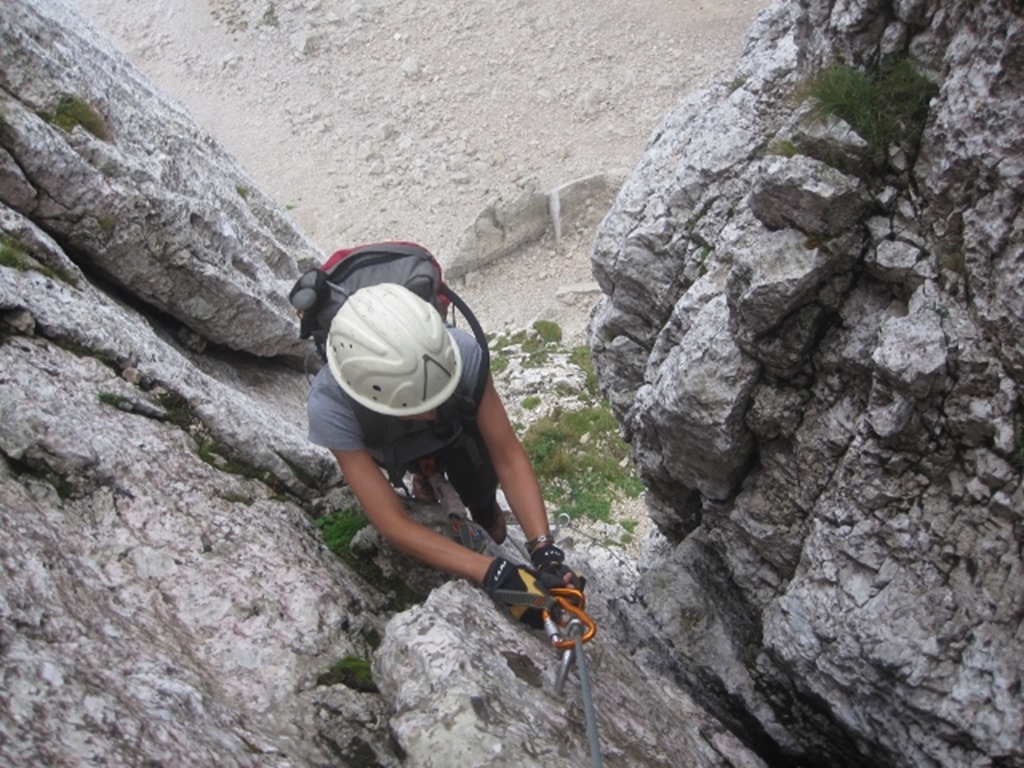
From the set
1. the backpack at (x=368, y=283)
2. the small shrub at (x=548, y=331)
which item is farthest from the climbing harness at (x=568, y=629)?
the small shrub at (x=548, y=331)

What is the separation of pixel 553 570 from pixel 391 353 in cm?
179

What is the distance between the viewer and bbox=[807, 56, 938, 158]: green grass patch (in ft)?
19.3

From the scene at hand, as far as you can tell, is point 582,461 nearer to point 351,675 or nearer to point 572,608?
point 572,608

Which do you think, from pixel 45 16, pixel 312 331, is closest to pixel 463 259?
pixel 45 16

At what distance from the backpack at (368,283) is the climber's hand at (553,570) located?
3.74 feet

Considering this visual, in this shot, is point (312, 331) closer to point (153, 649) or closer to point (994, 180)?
point (153, 649)

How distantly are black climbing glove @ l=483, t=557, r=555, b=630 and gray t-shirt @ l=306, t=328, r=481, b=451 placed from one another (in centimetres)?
122

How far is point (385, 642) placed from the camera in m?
5.40

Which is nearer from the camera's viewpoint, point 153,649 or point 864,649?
point 153,649

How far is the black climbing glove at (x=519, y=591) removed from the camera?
18.8 ft

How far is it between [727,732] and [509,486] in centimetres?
265

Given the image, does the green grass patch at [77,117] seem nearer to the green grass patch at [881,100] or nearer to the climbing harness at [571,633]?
the climbing harness at [571,633]

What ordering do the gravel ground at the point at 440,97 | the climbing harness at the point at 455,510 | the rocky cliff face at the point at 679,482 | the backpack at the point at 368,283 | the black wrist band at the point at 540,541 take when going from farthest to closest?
the gravel ground at the point at 440,97, the climbing harness at the point at 455,510, the backpack at the point at 368,283, the black wrist band at the point at 540,541, the rocky cliff face at the point at 679,482

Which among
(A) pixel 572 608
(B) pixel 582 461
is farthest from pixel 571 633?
(B) pixel 582 461
